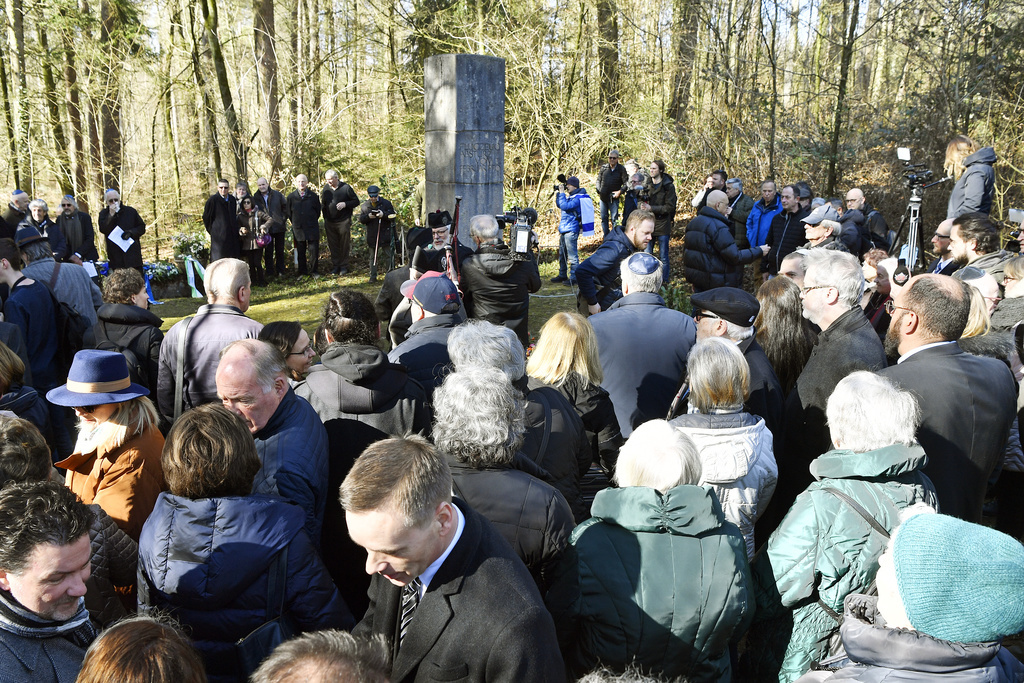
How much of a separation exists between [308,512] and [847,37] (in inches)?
497

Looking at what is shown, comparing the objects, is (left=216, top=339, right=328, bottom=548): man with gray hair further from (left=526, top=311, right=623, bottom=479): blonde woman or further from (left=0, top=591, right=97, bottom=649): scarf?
(left=526, top=311, right=623, bottom=479): blonde woman

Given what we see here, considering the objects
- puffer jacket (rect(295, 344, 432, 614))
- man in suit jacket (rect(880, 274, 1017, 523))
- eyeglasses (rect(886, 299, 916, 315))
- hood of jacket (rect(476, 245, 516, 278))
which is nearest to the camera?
puffer jacket (rect(295, 344, 432, 614))

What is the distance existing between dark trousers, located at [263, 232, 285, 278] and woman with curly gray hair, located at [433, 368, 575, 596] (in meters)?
10.6

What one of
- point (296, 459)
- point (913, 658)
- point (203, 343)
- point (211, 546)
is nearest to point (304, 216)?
point (203, 343)

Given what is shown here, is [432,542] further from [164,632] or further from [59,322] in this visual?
[59,322]

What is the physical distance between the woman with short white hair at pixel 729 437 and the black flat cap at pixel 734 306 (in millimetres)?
811

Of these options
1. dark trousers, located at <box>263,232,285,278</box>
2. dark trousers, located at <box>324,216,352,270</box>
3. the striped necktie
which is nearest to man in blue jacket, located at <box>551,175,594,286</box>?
dark trousers, located at <box>324,216,352,270</box>

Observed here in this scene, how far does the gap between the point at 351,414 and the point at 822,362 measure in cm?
221

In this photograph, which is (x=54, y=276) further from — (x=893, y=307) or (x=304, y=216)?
(x=304, y=216)

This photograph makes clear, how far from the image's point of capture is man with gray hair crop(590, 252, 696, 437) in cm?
412

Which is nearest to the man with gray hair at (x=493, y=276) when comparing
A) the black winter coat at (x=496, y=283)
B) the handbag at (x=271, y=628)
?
the black winter coat at (x=496, y=283)

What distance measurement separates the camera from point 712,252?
24.6ft

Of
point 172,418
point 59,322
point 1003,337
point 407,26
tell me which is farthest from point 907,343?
point 407,26

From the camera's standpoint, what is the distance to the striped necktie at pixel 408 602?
1.89 metres
